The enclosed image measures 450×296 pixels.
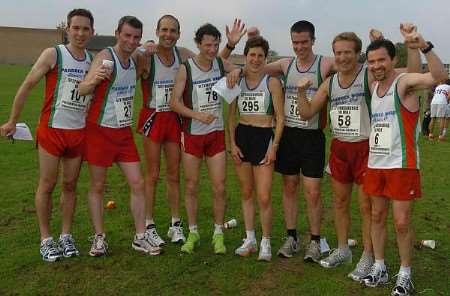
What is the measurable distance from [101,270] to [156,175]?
122 centimetres

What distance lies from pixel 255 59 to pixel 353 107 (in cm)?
105

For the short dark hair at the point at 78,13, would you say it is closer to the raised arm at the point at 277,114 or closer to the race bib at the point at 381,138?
the raised arm at the point at 277,114

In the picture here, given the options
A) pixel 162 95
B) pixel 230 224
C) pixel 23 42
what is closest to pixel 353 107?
pixel 162 95

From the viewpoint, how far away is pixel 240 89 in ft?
15.8

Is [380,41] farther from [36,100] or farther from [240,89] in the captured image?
[36,100]

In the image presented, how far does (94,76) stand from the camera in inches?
174

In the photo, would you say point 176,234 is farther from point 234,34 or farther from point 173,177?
point 234,34

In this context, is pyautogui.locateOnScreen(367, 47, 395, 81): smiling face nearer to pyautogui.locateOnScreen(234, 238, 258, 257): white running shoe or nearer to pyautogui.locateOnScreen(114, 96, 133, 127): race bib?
pyautogui.locateOnScreen(234, 238, 258, 257): white running shoe

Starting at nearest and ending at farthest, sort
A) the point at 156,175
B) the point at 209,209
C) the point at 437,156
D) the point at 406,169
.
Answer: the point at 406,169 → the point at 156,175 → the point at 209,209 → the point at 437,156

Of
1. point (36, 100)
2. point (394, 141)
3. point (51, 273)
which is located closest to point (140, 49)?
point (51, 273)

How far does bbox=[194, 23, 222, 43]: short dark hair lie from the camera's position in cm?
488

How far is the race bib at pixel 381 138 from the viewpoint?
400cm

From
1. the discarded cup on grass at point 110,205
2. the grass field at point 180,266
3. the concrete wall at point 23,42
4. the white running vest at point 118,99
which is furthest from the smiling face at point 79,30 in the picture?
the concrete wall at point 23,42

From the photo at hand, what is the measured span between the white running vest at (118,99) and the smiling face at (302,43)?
162 cm
